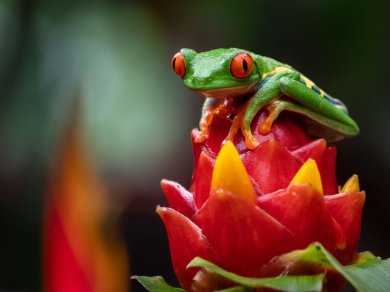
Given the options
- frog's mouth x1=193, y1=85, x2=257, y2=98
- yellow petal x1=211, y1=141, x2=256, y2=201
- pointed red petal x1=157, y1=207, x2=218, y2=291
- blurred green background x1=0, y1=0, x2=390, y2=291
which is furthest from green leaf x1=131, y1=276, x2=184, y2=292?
blurred green background x1=0, y1=0, x2=390, y2=291

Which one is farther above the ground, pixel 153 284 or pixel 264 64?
pixel 264 64

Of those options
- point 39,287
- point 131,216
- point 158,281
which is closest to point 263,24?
point 131,216

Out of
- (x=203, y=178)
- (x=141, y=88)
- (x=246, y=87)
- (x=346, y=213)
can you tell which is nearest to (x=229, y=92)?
(x=246, y=87)

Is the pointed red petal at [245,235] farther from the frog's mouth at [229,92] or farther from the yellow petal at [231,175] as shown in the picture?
Answer: the frog's mouth at [229,92]

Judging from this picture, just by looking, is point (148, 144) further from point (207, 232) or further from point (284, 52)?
point (207, 232)

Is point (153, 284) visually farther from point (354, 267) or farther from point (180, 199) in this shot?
point (354, 267)

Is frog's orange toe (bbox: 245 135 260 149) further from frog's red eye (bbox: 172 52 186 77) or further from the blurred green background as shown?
the blurred green background

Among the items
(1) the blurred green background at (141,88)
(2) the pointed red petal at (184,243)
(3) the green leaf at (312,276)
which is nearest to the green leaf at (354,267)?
(3) the green leaf at (312,276)
